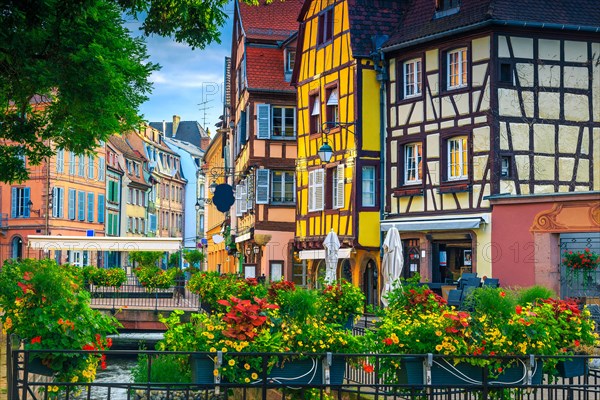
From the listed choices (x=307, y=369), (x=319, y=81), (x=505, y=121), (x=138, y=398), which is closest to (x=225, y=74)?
(x=319, y=81)

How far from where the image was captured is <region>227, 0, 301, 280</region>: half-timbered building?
4197cm

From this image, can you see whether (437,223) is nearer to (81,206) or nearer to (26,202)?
(26,202)

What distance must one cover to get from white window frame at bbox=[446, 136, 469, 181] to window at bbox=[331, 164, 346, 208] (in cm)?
465

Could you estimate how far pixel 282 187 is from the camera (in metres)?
42.5

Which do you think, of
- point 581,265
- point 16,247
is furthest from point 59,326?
point 16,247

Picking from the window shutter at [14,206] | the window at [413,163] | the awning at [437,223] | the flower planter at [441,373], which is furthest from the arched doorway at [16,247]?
the flower planter at [441,373]

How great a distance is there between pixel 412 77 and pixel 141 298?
40.8 ft

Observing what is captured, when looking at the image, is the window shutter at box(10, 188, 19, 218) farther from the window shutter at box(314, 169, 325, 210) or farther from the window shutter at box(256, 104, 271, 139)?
the window shutter at box(314, 169, 325, 210)

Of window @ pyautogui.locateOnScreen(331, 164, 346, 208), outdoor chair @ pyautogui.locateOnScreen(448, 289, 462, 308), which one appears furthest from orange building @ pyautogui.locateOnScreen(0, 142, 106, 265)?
outdoor chair @ pyautogui.locateOnScreen(448, 289, 462, 308)

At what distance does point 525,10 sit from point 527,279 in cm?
725

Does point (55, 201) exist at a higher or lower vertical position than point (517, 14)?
lower

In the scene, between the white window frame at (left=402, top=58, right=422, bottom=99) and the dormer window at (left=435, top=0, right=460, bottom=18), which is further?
the white window frame at (left=402, top=58, right=422, bottom=99)

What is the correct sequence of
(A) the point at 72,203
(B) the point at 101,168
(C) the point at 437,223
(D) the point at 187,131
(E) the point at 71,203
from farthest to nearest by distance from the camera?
(D) the point at 187,131 < (B) the point at 101,168 < (A) the point at 72,203 < (E) the point at 71,203 < (C) the point at 437,223

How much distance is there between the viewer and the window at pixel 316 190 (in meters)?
35.8
